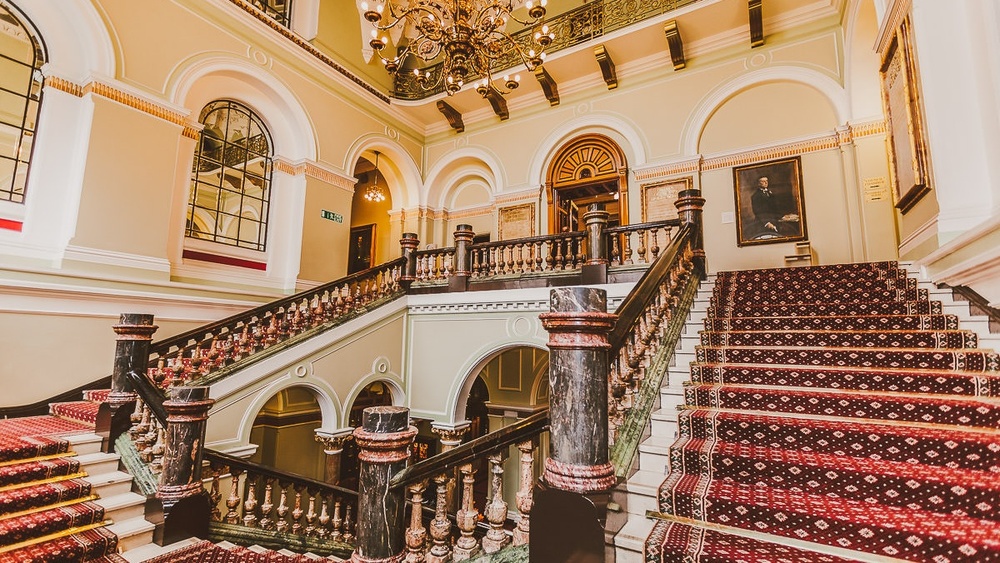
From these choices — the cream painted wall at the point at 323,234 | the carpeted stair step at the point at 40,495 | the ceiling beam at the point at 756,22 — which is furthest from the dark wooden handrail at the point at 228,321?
the ceiling beam at the point at 756,22

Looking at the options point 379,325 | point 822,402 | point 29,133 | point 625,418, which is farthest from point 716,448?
point 29,133

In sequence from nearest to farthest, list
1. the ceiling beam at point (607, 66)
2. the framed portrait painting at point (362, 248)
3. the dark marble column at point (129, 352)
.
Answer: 1. the dark marble column at point (129, 352)
2. the ceiling beam at point (607, 66)
3. the framed portrait painting at point (362, 248)

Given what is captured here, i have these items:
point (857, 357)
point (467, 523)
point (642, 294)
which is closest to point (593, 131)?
point (642, 294)

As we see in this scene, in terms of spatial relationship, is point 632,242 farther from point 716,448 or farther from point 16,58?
point 16,58

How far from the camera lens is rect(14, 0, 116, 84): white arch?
504 cm

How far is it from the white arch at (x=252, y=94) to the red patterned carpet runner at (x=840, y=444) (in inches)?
277

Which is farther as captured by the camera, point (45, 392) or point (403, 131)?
point (403, 131)

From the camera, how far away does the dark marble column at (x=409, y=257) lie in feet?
23.7

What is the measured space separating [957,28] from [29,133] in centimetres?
897

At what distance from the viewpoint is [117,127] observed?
17.4 ft

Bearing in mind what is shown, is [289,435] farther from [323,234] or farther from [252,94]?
[252,94]

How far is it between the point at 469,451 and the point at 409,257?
5.43 meters

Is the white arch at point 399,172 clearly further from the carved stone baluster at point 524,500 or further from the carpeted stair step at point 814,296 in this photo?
the carved stone baluster at point 524,500

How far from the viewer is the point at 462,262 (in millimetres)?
6727
